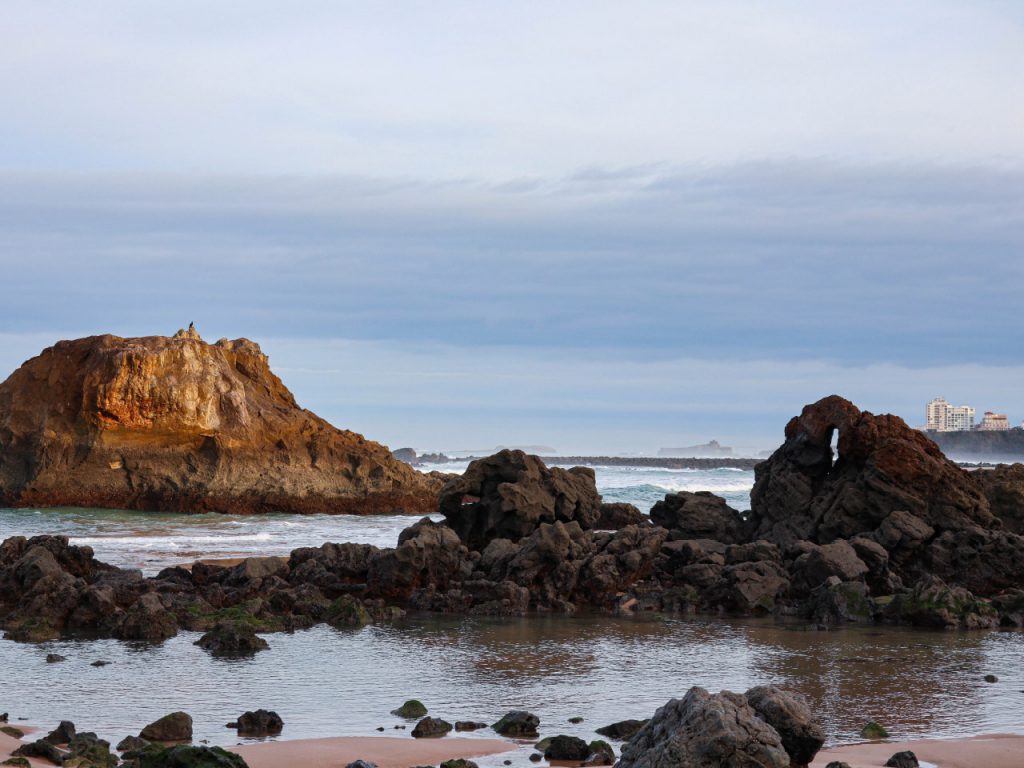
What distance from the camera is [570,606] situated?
21.3 meters

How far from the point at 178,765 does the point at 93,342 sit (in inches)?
1587

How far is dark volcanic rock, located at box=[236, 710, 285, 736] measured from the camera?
36.1 feet

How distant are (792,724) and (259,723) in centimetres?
488

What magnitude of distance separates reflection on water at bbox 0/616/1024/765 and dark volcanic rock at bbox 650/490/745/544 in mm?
8812

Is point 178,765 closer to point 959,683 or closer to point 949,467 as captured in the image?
point 959,683

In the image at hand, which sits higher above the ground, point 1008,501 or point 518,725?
point 1008,501

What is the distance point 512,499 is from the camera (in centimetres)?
2630

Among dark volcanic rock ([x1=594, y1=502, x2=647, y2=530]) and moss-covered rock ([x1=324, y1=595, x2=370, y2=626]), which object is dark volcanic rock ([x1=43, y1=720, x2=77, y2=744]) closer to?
moss-covered rock ([x1=324, y1=595, x2=370, y2=626])

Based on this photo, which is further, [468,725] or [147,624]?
[147,624]

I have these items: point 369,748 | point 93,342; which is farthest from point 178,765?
point 93,342

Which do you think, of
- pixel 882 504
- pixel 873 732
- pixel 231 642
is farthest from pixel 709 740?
pixel 882 504

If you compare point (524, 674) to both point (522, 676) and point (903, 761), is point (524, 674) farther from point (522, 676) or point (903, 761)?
point (903, 761)

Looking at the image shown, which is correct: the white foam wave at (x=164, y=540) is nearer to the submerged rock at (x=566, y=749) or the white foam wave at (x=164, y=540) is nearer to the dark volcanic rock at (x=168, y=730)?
the dark volcanic rock at (x=168, y=730)

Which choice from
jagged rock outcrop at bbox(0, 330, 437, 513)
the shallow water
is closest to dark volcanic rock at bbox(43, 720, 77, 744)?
the shallow water
